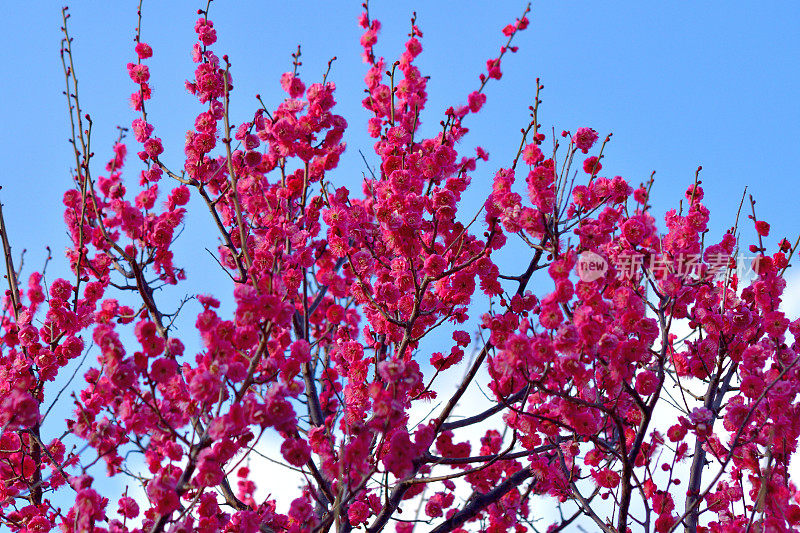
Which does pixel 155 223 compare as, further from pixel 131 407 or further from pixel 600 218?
pixel 600 218

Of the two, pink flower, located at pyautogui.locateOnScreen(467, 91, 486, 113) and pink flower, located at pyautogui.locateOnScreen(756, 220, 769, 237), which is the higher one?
pink flower, located at pyautogui.locateOnScreen(467, 91, 486, 113)

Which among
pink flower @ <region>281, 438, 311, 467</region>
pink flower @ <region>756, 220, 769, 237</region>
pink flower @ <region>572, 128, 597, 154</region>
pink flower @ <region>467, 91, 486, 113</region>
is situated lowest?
pink flower @ <region>281, 438, 311, 467</region>

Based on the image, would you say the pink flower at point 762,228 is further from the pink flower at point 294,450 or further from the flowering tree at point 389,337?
the pink flower at point 294,450

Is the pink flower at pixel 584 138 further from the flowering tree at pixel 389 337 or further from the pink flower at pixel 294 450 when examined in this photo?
the pink flower at pixel 294 450

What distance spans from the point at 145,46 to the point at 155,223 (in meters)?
1.79

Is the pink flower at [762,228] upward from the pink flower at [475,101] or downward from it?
downward

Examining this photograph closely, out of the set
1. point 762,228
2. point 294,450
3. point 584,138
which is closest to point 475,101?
point 584,138

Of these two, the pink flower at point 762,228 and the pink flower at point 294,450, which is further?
the pink flower at point 762,228

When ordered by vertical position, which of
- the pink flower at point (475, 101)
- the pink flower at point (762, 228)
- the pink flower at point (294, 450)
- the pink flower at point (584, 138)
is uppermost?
the pink flower at point (475, 101)

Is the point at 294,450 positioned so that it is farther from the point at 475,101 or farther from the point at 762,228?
the point at 762,228

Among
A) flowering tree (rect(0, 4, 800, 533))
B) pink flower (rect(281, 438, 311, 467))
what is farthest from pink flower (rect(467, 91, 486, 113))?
pink flower (rect(281, 438, 311, 467))

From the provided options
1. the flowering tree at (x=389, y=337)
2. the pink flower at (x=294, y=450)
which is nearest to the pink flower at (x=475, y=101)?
the flowering tree at (x=389, y=337)

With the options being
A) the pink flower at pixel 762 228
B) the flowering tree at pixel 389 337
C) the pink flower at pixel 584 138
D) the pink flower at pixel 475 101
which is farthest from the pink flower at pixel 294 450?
the pink flower at pixel 762 228

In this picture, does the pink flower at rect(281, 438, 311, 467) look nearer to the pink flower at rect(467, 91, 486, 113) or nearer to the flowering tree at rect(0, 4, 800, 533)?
the flowering tree at rect(0, 4, 800, 533)
